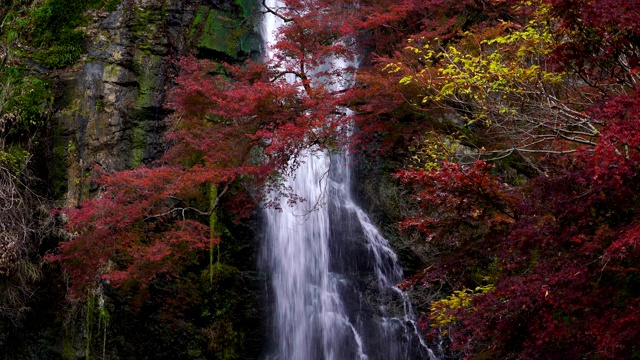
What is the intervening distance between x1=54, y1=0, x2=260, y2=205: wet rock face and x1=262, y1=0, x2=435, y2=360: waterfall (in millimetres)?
3543

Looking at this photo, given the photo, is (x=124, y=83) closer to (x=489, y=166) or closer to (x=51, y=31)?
(x=51, y=31)

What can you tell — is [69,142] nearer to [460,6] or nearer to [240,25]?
[240,25]

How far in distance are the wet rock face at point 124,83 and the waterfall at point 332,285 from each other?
3.54 metres

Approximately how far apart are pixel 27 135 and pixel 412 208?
871cm

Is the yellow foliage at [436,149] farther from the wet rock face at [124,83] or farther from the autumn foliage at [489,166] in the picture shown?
the wet rock face at [124,83]

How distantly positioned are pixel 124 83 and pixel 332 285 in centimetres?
654

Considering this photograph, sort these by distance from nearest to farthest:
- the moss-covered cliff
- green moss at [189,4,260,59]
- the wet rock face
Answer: the moss-covered cliff → the wet rock face → green moss at [189,4,260,59]

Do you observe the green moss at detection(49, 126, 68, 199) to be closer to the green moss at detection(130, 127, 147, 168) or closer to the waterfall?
the green moss at detection(130, 127, 147, 168)

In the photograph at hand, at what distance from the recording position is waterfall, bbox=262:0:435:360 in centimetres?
1241

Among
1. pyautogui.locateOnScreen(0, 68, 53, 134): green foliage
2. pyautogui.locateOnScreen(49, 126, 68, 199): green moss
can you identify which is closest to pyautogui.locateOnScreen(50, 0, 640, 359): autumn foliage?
pyautogui.locateOnScreen(49, 126, 68, 199): green moss

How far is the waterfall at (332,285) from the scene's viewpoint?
12406mm

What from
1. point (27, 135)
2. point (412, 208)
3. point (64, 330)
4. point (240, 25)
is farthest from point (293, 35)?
point (64, 330)

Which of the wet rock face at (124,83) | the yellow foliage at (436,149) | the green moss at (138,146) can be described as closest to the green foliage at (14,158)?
the wet rock face at (124,83)

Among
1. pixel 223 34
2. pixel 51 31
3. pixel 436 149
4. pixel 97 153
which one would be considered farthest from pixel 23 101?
pixel 436 149
